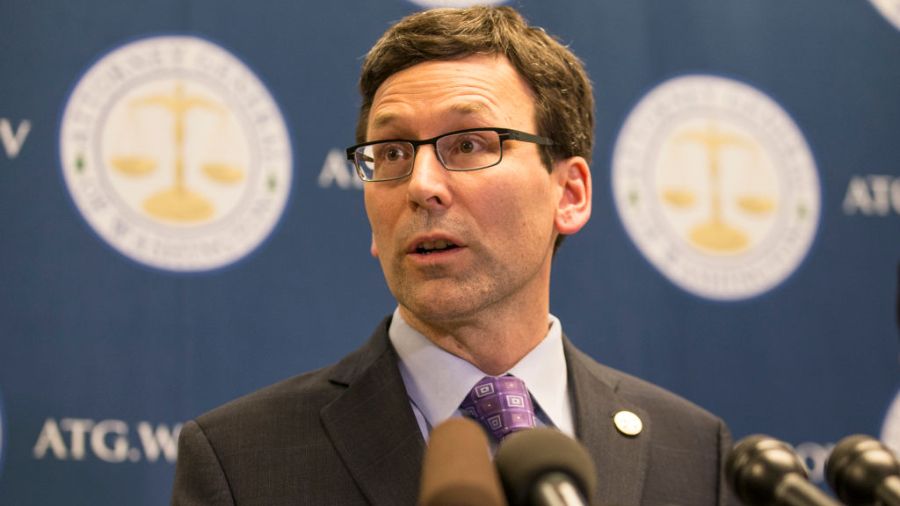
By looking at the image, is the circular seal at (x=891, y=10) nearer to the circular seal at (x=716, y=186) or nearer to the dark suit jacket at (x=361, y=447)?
the circular seal at (x=716, y=186)

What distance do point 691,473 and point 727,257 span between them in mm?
1071

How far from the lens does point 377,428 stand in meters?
2.09

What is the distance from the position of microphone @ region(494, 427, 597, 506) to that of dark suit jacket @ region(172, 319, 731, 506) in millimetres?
953

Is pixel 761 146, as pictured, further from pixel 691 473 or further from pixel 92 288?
pixel 92 288

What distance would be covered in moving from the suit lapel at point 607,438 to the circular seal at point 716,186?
880mm

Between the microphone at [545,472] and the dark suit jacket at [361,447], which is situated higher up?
the microphone at [545,472]

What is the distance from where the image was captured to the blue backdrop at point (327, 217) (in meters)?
2.63

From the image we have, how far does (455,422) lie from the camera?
43.4 inches

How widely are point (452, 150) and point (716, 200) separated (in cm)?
128

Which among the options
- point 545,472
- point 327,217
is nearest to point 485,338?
point 327,217

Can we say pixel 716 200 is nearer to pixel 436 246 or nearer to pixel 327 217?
pixel 327 217

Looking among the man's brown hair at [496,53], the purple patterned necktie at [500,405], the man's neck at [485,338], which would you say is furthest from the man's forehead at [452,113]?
the purple patterned necktie at [500,405]

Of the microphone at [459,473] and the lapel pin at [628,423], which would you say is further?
the lapel pin at [628,423]

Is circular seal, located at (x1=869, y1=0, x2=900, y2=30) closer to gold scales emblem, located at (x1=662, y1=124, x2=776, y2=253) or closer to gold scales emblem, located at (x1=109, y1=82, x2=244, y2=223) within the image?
gold scales emblem, located at (x1=662, y1=124, x2=776, y2=253)
